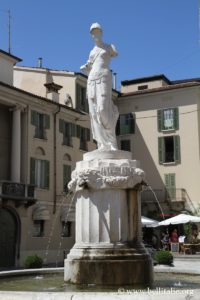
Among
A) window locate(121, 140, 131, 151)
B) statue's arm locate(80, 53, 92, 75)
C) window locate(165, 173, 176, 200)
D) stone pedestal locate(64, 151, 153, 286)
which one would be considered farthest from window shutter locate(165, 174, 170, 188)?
stone pedestal locate(64, 151, 153, 286)

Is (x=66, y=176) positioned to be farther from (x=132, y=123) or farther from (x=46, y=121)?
(x=132, y=123)

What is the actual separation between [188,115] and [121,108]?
22.3ft

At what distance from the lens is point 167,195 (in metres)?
45.7

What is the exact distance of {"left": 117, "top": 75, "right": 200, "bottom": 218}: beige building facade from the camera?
45.1 meters

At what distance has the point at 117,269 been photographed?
33.9ft

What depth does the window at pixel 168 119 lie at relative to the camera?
4622 centimetres

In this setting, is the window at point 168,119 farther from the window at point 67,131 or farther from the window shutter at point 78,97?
the window at point 67,131

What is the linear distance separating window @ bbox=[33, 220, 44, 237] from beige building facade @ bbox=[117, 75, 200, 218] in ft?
38.1

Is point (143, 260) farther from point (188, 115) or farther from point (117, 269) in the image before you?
point (188, 115)

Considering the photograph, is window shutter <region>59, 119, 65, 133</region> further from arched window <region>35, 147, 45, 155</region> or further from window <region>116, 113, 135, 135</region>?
window <region>116, 113, 135, 135</region>

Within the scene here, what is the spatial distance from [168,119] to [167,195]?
6.65m

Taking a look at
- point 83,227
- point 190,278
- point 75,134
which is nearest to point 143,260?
point 83,227

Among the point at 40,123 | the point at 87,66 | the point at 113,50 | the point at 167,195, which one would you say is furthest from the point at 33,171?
the point at 113,50

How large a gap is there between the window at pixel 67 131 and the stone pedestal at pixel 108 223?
2846 centimetres
